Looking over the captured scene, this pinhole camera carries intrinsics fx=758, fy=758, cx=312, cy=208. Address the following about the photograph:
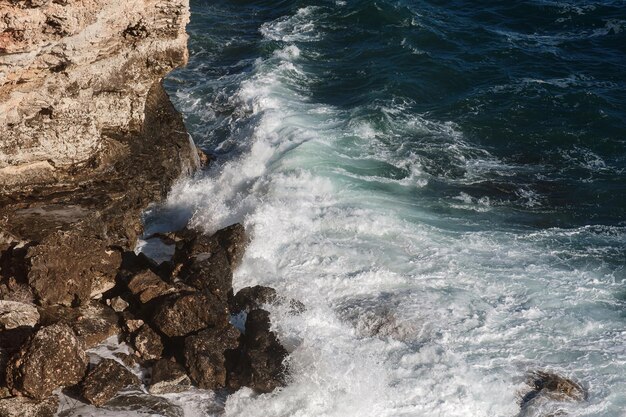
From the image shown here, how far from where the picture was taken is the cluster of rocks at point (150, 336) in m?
12.2

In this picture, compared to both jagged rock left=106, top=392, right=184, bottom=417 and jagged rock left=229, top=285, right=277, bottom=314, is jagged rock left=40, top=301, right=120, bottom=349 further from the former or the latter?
jagged rock left=229, top=285, right=277, bottom=314

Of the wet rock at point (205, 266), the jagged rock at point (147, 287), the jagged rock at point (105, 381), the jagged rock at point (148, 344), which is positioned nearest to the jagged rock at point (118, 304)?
the jagged rock at point (147, 287)

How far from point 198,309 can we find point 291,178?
21.7ft

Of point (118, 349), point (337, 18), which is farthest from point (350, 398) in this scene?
point (337, 18)

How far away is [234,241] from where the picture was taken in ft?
53.9

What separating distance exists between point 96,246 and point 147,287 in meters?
1.30

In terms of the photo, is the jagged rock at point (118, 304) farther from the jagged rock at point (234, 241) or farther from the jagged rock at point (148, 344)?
the jagged rock at point (234, 241)

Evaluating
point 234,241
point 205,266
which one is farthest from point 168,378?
point 234,241

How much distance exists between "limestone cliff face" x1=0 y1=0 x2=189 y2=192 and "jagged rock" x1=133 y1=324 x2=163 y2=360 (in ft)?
13.1

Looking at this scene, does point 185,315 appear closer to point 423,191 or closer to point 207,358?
point 207,358

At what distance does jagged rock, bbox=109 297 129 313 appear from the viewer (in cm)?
1446

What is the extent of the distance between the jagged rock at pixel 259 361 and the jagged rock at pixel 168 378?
31.9 inches

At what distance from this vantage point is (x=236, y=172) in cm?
1991

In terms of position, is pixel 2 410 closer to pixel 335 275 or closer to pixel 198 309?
pixel 198 309
